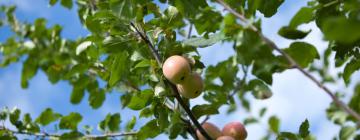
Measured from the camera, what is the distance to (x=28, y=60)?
16.5ft

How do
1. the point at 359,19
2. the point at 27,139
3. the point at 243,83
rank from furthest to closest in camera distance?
the point at 27,139 → the point at 243,83 → the point at 359,19

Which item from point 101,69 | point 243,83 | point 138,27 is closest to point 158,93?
point 138,27

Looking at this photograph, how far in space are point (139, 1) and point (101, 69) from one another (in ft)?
4.75

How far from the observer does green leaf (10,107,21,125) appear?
3209mm

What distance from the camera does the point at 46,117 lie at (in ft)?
11.5

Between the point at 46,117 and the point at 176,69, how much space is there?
185cm

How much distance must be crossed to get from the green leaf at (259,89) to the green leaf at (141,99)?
29.3 inches

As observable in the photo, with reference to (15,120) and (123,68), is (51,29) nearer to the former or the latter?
(15,120)

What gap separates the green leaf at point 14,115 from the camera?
10.5ft

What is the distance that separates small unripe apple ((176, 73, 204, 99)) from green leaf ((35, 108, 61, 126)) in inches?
61.8

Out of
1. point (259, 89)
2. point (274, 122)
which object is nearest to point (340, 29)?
point (259, 89)

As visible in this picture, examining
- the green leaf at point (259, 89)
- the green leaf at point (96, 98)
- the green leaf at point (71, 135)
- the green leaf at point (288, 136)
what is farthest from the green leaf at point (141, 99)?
the green leaf at point (96, 98)

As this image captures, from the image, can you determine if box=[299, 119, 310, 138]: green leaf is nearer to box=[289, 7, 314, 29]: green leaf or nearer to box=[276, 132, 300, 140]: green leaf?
box=[276, 132, 300, 140]: green leaf

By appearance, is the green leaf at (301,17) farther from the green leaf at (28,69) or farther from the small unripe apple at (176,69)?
the green leaf at (28,69)
